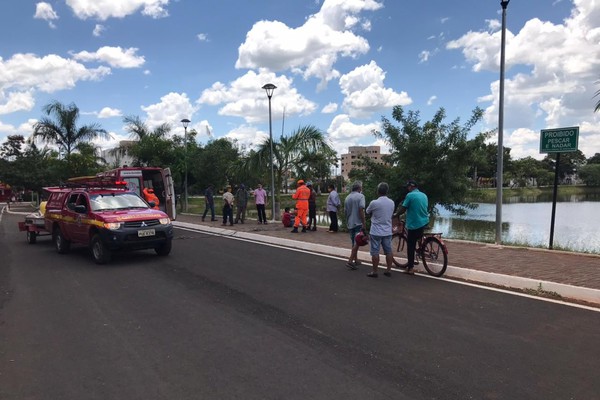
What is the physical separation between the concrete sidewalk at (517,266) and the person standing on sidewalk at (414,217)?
72 cm

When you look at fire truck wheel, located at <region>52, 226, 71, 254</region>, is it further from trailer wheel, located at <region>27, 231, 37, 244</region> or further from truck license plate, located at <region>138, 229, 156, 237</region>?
trailer wheel, located at <region>27, 231, 37, 244</region>

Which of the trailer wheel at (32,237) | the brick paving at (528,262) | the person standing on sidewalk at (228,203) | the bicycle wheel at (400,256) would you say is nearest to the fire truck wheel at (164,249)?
the brick paving at (528,262)

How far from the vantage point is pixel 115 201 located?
1159cm

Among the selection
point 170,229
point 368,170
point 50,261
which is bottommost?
point 50,261

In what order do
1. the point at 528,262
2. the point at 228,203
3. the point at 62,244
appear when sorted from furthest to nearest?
the point at 228,203 < the point at 62,244 < the point at 528,262

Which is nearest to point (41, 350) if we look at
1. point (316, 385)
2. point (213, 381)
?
point (213, 381)

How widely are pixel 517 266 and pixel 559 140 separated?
3.64 meters

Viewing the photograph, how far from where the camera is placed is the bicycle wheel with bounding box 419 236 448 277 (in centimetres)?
855

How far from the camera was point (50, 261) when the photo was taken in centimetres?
1131

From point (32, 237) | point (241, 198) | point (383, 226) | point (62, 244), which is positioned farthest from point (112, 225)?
point (241, 198)

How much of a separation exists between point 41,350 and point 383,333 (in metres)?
3.73

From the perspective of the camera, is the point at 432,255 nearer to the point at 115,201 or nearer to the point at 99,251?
the point at 99,251

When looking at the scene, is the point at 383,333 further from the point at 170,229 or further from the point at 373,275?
the point at 170,229

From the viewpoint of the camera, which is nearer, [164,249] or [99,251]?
[99,251]
